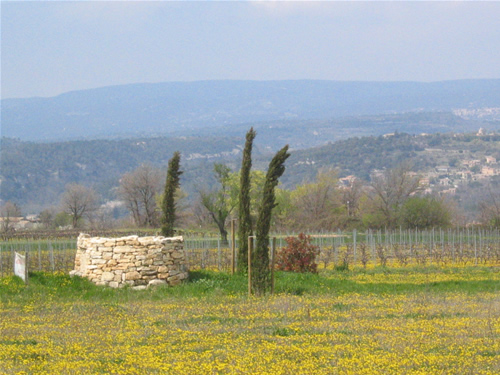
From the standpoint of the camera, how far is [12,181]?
181 metres

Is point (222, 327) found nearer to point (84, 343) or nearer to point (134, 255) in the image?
point (84, 343)

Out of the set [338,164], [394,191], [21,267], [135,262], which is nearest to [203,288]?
[135,262]

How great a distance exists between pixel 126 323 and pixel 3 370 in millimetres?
4628

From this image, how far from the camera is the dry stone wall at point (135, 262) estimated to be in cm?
2203

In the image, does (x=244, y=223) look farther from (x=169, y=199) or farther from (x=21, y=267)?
(x=21, y=267)

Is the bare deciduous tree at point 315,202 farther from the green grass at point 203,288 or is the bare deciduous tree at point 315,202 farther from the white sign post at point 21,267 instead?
the white sign post at point 21,267

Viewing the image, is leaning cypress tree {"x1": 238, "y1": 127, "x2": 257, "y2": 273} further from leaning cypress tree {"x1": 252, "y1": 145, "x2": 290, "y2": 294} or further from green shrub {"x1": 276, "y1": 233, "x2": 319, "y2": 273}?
leaning cypress tree {"x1": 252, "y1": 145, "x2": 290, "y2": 294}

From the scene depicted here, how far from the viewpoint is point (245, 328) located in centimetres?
1501

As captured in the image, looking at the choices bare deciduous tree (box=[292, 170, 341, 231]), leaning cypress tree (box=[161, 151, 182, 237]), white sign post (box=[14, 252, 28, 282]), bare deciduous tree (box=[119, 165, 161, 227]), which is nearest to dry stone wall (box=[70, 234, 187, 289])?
white sign post (box=[14, 252, 28, 282])

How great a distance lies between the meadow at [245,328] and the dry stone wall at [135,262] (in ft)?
1.74

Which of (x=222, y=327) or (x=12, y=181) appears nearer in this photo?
(x=222, y=327)

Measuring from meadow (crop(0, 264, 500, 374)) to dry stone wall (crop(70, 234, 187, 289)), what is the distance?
0.53 meters

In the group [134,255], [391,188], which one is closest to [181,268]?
[134,255]

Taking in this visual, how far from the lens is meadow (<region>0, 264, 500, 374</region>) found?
11570mm
